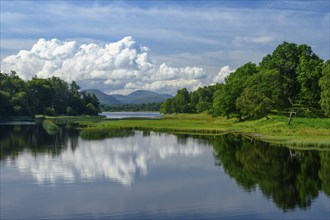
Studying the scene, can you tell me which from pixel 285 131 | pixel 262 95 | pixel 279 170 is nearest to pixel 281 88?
pixel 262 95

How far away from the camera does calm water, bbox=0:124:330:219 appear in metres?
30.5

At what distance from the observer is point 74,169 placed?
158 ft

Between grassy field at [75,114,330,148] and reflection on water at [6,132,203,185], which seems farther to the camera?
grassy field at [75,114,330,148]

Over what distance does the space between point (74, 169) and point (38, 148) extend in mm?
22254

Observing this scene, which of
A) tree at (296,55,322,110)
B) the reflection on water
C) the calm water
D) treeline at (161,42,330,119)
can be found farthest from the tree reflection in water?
tree at (296,55,322,110)

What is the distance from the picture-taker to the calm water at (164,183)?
100ft

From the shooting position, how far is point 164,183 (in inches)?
1590

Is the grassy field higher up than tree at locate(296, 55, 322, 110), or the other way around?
tree at locate(296, 55, 322, 110)

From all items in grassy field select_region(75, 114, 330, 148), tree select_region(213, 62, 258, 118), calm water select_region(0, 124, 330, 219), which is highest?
tree select_region(213, 62, 258, 118)

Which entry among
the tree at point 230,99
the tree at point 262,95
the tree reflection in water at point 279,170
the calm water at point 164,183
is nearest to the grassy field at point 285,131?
the tree at point 262,95

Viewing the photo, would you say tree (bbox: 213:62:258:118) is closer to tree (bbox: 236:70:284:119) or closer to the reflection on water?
tree (bbox: 236:70:284:119)

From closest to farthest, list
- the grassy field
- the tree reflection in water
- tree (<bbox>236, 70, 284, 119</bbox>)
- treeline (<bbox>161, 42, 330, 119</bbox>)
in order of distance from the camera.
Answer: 1. the tree reflection in water
2. the grassy field
3. tree (<bbox>236, 70, 284, 119</bbox>)
4. treeline (<bbox>161, 42, 330, 119</bbox>)

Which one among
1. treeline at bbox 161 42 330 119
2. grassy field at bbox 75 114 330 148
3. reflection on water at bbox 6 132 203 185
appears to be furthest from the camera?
treeline at bbox 161 42 330 119

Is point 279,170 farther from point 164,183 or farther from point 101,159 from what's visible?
point 101,159
